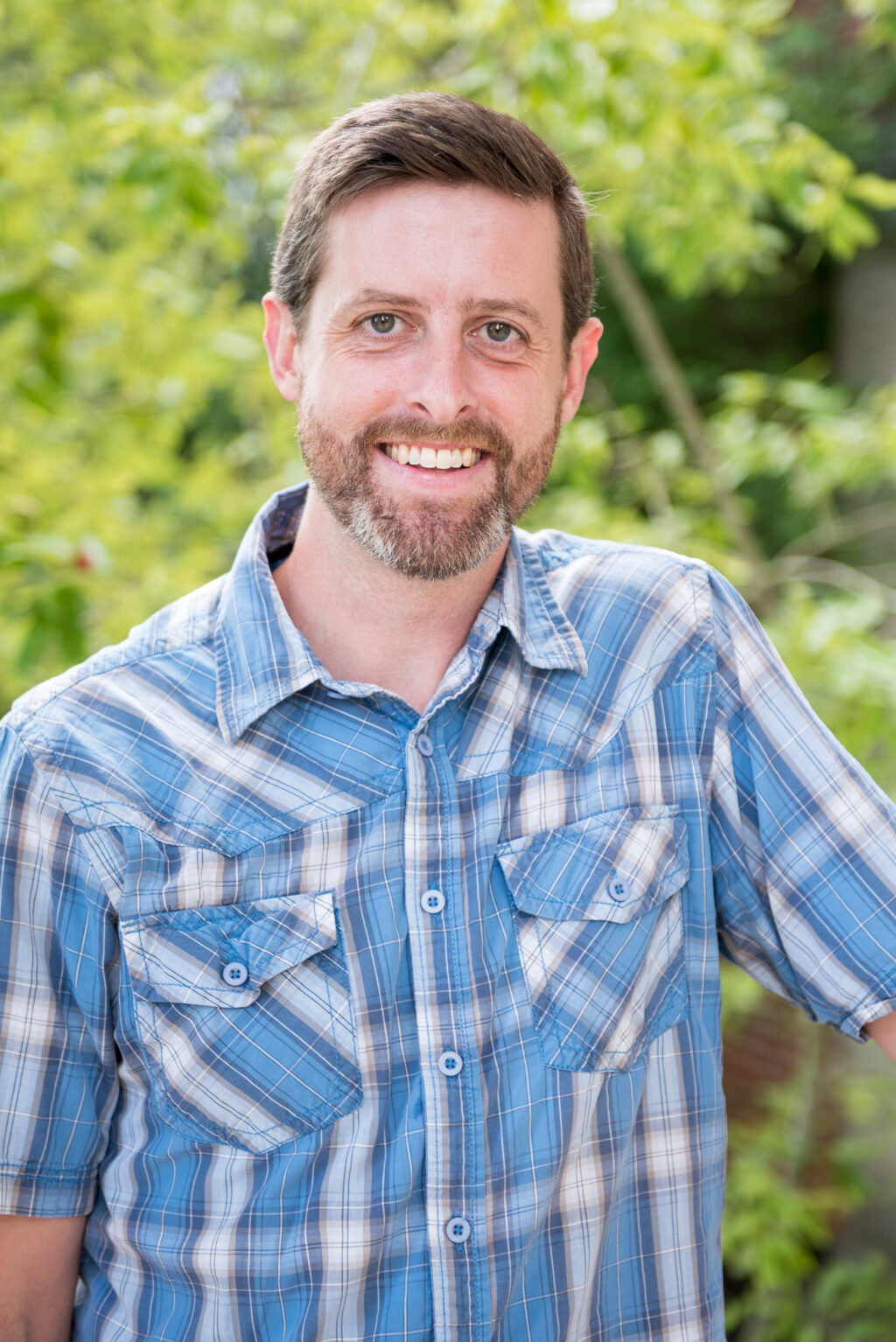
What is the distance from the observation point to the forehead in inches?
46.3

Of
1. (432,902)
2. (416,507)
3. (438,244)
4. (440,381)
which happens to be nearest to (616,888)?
(432,902)

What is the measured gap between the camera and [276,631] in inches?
50.3

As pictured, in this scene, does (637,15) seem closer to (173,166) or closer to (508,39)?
(508,39)

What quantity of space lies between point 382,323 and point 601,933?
69 cm

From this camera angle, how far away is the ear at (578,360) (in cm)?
138

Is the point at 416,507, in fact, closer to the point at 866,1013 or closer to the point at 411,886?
the point at 411,886

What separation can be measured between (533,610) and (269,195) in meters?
1.94

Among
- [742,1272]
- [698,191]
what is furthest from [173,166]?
[742,1272]

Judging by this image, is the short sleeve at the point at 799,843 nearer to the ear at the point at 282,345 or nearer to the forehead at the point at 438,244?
the forehead at the point at 438,244

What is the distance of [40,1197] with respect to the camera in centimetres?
114

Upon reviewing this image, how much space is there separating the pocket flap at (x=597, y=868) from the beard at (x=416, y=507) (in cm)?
32

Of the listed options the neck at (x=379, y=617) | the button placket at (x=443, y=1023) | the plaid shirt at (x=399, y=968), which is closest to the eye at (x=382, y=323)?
the neck at (x=379, y=617)

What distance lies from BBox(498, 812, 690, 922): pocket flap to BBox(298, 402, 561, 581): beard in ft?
1.04

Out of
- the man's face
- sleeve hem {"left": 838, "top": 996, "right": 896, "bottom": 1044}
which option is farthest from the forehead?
sleeve hem {"left": 838, "top": 996, "right": 896, "bottom": 1044}
